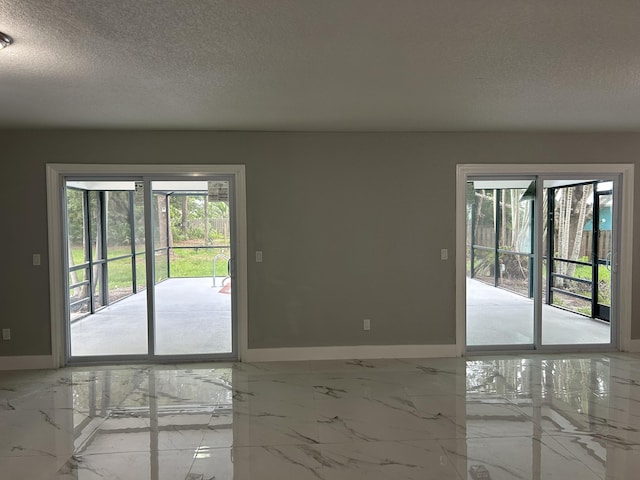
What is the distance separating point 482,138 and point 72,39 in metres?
3.86

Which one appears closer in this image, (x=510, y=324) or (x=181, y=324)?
(x=181, y=324)

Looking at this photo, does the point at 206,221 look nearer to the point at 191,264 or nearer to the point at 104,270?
the point at 191,264

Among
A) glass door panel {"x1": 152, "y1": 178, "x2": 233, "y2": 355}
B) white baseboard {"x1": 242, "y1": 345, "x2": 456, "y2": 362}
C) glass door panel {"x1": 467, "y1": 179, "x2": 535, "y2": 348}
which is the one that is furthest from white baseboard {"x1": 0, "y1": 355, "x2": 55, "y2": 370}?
glass door panel {"x1": 467, "y1": 179, "x2": 535, "y2": 348}

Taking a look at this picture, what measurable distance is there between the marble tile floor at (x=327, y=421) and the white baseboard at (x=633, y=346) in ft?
1.48

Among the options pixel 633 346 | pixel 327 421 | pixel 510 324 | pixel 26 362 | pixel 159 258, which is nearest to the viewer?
pixel 327 421

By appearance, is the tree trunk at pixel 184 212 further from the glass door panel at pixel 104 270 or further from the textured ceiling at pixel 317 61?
the textured ceiling at pixel 317 61

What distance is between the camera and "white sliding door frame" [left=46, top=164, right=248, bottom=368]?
4359 mm

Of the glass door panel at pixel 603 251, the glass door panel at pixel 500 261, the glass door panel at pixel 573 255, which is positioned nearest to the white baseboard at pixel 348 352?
the glass door panel at pixel 500 261

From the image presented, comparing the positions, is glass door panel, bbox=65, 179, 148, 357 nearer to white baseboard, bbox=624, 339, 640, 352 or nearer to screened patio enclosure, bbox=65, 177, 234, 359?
screened patio enclosure, bbox=65, 177, 234, 359

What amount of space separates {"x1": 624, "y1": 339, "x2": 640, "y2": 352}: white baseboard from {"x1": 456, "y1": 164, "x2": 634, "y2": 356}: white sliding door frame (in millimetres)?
11

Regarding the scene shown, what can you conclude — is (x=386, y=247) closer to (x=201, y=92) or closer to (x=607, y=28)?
(x=201, y=92)

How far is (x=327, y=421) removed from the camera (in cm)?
313

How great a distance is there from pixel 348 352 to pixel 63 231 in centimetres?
324

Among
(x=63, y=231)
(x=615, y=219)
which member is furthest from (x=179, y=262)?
(x=615, y=219)
